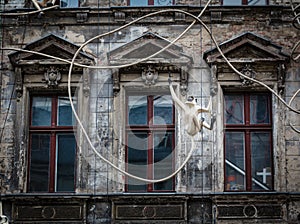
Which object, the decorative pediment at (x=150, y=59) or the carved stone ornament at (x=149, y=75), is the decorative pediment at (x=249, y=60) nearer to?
the decorative pediment at (x=150, y=59)

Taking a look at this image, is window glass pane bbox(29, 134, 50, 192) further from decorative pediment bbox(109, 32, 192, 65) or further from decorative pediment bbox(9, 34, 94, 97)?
decorative pediment bbox(109, 32, 192, 65)

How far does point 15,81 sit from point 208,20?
3.69 meters

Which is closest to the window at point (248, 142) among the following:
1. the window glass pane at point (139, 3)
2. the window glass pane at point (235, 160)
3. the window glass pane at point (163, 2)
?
the window glass pane at point (235, 160)

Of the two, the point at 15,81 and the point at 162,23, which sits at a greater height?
the point at 162,23

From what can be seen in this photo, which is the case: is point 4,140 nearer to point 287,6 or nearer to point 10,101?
point 10,101

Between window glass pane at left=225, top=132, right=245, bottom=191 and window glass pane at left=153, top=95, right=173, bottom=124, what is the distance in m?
1.10

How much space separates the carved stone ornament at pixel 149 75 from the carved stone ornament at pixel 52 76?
5.08ft

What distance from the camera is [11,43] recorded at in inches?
536

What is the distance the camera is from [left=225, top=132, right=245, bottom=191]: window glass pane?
512 inches

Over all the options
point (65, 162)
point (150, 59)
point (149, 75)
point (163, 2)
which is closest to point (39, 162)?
point (65, 162)

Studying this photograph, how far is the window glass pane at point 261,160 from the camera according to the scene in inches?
512

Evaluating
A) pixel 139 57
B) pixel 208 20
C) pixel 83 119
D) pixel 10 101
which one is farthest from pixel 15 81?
pixel 208 20

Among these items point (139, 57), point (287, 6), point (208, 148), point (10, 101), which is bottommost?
point (208, 148)

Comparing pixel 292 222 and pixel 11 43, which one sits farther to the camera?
pixel 11 43
